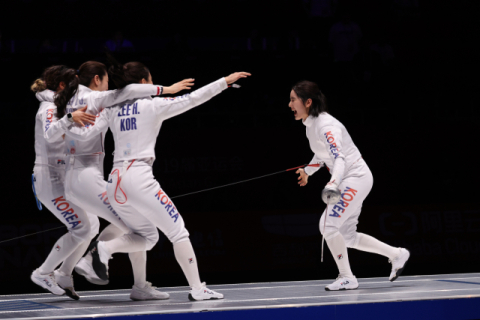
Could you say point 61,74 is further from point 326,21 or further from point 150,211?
point 326,21

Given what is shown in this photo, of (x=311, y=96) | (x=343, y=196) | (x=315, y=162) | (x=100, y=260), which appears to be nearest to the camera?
(x=100, y=260)

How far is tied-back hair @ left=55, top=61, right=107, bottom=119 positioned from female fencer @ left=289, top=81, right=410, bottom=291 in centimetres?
133

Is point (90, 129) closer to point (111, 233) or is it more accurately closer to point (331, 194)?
point (111, 233)

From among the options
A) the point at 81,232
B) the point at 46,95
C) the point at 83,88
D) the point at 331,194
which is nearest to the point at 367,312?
the point at 331,194

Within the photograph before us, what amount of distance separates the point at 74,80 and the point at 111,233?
38.1 inches

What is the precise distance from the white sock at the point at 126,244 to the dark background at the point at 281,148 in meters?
2.88

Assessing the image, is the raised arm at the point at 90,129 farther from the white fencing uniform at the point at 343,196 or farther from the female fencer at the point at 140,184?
the white fencing uniform at the point at 343,196

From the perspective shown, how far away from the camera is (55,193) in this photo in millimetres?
3621

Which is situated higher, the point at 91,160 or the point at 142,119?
the point at 142,119

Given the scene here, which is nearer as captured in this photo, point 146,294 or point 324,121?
point 146,294

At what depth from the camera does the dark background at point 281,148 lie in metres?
6.21

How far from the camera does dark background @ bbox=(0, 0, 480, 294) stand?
621cm

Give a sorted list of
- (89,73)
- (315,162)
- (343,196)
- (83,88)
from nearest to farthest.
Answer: (83,88)
(89,73)
(343,196)
(315,162)

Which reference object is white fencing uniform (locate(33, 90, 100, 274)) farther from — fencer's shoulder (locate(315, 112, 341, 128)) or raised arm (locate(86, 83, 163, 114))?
fencer's shoulder (locate(315, 112, 341, 128))
